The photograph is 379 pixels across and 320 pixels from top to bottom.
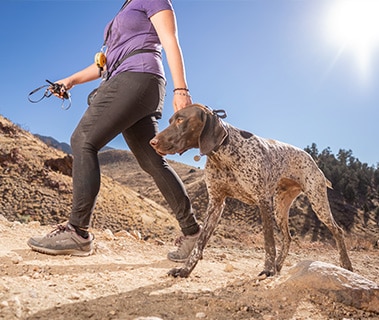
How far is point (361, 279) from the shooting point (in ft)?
8.81

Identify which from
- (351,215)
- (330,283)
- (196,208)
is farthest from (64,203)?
(351,215)

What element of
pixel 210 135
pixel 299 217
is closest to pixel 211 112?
pixel 210 135

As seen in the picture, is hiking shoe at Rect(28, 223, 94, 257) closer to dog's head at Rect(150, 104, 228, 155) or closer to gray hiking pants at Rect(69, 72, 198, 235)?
gray hiking pants at Rect(69, 72, 198, 235)

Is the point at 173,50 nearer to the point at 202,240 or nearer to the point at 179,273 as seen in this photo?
the point at 202,240

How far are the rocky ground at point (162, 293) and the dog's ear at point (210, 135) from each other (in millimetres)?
1125

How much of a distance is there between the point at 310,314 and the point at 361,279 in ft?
1.96

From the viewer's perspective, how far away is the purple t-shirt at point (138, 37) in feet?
10.4

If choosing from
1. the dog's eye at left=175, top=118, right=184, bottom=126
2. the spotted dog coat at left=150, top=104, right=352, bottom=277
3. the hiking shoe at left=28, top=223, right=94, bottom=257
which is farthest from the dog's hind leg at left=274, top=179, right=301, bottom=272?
the hiking shoe at left=28, top=223, right=94, bottom=257

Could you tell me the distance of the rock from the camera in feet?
8.30

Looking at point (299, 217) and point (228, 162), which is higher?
point (299, 217)

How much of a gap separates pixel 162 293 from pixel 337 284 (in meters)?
1.26

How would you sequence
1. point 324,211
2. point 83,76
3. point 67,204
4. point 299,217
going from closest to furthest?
point 83,76
point 324,211
point 67,204
point 299,217

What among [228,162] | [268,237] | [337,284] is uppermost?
[228,162]

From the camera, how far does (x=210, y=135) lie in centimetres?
301
